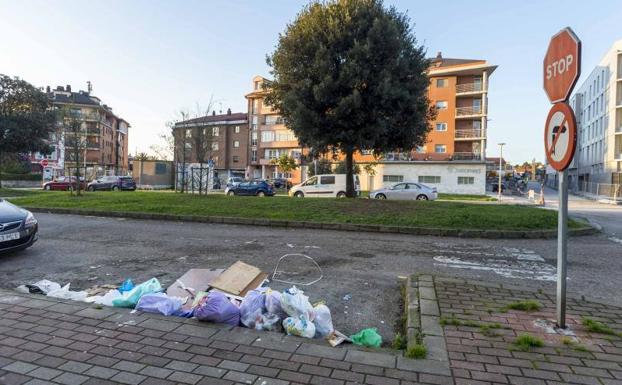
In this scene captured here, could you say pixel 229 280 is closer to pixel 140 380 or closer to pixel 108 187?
pixel 140 380

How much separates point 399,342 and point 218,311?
1.67m

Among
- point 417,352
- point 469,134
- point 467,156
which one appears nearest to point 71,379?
point 417,352

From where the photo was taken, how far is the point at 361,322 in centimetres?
430

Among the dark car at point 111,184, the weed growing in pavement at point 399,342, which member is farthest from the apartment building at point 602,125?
the weed growing in pavement at point 399,342

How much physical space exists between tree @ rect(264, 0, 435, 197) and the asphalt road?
6.25 m

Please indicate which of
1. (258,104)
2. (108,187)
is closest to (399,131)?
(108,187)

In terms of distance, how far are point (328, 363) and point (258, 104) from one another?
70114mm

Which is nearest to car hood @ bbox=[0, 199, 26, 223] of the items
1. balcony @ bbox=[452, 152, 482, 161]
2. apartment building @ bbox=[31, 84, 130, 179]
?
apartment building @ bbox=[31, 84, 130, 179]

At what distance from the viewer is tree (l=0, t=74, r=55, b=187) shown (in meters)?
28.2

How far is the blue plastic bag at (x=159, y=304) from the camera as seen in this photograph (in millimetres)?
4188

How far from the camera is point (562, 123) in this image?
3.69m

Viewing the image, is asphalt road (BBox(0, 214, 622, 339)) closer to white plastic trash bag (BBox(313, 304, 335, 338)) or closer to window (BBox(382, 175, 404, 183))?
white plastic trash bag (BBox(313, 304, 335, 338))

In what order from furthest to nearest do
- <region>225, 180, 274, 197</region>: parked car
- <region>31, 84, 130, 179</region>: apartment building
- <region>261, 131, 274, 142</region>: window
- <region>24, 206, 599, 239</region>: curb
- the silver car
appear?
<region>261, 131, 274, 142</region>: window, <region>31, 84, 130, 179</region>: apartment building, <region>225, 180, 274, 197</region>: parked car, the silver car, <region>24, 206, 599, 239</region>: curb

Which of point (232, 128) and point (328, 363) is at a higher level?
point (232, 128)
